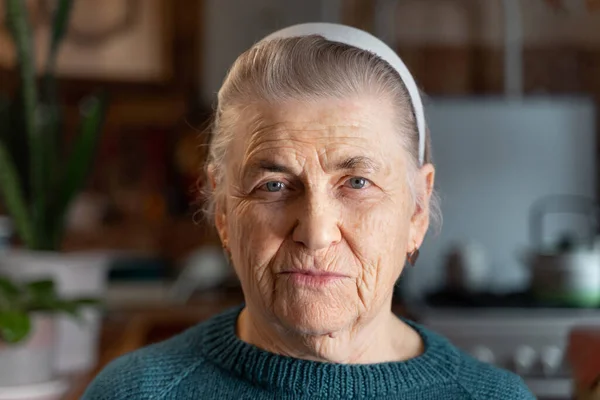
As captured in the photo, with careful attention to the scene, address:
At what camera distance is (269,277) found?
891mm

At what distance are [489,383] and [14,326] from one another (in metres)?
0.80

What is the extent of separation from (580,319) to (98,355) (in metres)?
1.42

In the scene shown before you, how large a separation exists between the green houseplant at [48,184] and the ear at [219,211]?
769mm

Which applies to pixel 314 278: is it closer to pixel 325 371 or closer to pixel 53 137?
pixel 325 371

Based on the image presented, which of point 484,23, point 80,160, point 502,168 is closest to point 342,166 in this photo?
point 80,160

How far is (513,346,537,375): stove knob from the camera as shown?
238 cm

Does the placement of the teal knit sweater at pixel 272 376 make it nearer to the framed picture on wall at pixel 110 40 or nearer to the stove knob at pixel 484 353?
the stove knob at pixel 484 353

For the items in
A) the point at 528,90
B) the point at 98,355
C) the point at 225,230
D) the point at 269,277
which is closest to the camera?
the point at 269,277

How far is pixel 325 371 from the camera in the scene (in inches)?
36.9

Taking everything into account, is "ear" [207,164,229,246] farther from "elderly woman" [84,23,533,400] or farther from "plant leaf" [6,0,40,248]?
"plant leaf" [6,0,40,248]

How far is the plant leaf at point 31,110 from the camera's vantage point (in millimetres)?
1740

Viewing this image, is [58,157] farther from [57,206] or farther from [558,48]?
[558,48]

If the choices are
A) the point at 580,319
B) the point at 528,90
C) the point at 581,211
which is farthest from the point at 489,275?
the point at 528,90

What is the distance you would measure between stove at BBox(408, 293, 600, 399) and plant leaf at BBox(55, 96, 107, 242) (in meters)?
1.16
